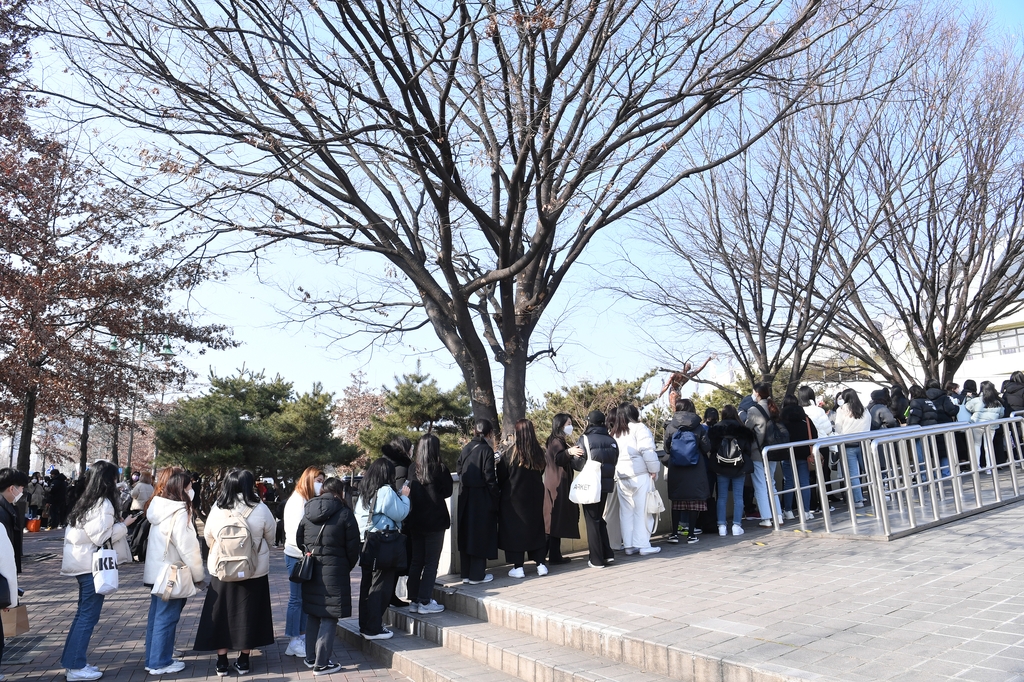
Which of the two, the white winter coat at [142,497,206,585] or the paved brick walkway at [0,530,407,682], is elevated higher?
the white winter coat at [142,497,206,585]

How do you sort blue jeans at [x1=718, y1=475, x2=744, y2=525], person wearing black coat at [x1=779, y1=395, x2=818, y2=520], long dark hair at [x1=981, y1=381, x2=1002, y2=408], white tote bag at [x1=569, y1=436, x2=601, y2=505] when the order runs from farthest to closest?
long dark hair at [x1=981, y1=381, x2=1002, y2=408] → person wearing black coat at [x1=779, y1=395, x2=818, y2=520] → blue jeans at [x1=718, y1=475, x2=744, y2=525] → white tote bag at [x1=569, y1=436, x2=601, y2=505]

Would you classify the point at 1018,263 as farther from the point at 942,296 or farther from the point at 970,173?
the point at 970,173

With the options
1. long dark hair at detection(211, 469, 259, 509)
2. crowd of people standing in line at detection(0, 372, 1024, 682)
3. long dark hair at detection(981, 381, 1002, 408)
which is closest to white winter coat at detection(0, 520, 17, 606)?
crowd of people standing in line at detection(0, 372, 1024, 682)

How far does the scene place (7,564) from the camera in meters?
5.40

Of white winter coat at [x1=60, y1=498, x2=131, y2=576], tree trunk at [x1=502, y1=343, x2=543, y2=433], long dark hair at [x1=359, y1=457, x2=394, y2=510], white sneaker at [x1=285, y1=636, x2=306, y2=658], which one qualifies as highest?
tree trunk at [x1=502, y1=343, x2=543, y2=433]

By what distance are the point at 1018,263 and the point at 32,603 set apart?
20079 mm

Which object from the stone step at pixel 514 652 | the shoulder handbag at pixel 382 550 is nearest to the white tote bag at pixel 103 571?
the shoulder handbag at pixel 382 550

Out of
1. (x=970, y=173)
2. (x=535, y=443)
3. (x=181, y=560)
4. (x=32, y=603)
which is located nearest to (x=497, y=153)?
(x=535, y=443)

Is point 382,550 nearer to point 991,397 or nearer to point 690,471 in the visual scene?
point 690,471

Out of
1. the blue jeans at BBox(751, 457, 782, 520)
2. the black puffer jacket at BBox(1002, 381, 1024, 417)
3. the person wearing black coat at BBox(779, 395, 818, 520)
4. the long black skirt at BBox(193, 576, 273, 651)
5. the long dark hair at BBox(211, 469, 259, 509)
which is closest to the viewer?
the long black skirt at BBox(193, 576, 273, 651)

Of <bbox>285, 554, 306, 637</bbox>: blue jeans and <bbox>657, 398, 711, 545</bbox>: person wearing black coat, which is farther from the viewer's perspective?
<bbox>657, 398, 711, 545</bbox>: person wearing black coat

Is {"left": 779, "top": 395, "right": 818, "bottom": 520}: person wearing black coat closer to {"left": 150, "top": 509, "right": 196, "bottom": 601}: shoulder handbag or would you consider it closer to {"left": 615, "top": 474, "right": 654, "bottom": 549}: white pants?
{"left": 615, "top": 474, "right": 654, "bottom": 549}: white pants

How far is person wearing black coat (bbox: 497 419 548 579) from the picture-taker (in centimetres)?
803

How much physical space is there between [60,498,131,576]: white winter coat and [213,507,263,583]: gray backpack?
0.88m
